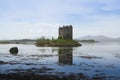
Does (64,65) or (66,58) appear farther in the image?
(66,58)

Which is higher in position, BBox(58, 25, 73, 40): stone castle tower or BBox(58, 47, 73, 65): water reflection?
BBox(58, 25, 73, 40): stone castle tower

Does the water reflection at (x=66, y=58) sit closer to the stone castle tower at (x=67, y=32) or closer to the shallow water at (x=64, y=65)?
the shallow water at (x=64, y=65)

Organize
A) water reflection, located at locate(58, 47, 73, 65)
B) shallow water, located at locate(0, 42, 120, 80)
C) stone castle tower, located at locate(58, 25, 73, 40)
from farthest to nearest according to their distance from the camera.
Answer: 1. stone castle tower, located at locate(58, 25, 73, 40)
2. water reflection, located at locate(58, 47, 73, 65)
3. shallow water, located at locate(0, 42, 120, 80)

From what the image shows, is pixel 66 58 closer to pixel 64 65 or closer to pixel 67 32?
pixel 64 65

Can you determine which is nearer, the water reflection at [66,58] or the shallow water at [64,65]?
the shallow water at [64,65]

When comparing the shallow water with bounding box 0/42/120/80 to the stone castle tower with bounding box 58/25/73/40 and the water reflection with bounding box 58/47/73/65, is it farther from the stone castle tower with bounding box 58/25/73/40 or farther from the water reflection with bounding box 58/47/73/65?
the stone castle tower with bounding box 58/25/73/40

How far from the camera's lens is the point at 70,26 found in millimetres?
173625

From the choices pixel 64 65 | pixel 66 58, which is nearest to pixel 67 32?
pixel 66 58

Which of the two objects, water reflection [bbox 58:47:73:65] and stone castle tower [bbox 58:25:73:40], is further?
stone castle tower [bbox 58:25:73:40]

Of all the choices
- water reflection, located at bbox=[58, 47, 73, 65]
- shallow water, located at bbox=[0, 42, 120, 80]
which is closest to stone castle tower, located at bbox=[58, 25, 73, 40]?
water reflection, located at bbox=[58, 47, 73, 65]

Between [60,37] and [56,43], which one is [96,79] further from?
[60,37]

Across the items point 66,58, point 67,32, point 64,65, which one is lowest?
point 64,65

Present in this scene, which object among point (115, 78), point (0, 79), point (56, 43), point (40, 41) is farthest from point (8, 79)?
point (40, 41)

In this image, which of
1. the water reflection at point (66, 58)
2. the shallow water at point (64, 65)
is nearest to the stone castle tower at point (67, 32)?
the water reflection at point (66, 58)
